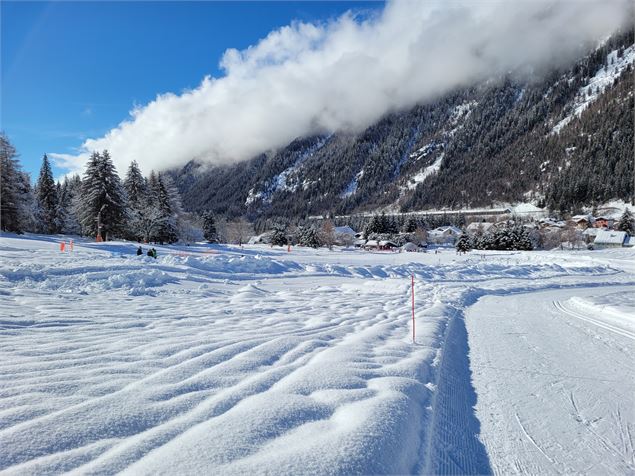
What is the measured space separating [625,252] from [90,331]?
72.1 meters

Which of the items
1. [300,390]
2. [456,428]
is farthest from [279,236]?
[456,428]

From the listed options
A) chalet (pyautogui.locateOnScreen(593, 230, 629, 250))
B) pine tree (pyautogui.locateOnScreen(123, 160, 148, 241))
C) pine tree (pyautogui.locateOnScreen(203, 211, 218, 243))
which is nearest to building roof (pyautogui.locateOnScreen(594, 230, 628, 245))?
chalet (pyautogui.locateOnScreen(593, 230, 629, 250))

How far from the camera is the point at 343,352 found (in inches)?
234

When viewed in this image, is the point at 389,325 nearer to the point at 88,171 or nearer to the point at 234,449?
the point at 234,449

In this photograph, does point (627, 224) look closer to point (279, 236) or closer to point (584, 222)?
point (584, 222)

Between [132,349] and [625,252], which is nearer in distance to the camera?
[132,349]

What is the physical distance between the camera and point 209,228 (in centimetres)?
7238

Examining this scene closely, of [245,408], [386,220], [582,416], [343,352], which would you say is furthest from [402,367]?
[386,220]

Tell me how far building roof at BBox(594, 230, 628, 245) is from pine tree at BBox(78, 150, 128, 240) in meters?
99.9

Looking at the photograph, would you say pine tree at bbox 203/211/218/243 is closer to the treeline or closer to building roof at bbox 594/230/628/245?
the treeline

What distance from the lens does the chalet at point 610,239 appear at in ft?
263

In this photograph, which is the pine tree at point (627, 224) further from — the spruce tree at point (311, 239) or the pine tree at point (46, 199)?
the pine tree at point (46, 199)

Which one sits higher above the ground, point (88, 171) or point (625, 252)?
point (88, 171)

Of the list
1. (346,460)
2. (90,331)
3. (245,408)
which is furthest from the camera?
(90,331)
